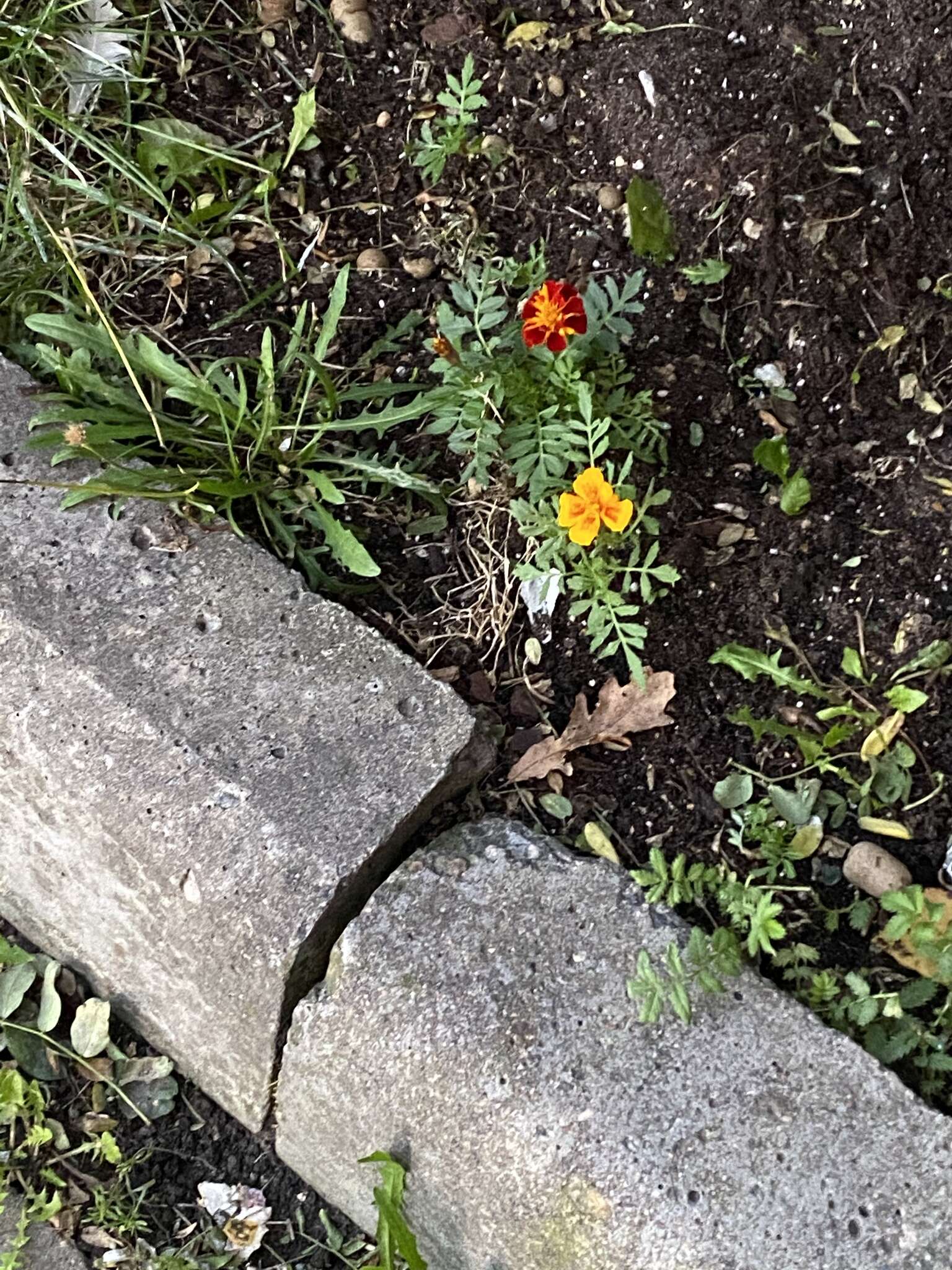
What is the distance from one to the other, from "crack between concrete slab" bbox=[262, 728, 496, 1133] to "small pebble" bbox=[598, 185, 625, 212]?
3.66 feet

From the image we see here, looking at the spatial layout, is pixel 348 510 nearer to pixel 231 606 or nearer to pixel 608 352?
pixel 231 606

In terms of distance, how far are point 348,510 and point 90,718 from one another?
24.3 inches

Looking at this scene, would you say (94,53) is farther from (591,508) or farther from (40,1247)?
(40,1247)

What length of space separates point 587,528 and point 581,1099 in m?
0.85

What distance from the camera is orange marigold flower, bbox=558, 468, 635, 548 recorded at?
1.72 metres

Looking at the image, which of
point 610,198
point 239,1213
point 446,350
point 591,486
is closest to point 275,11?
point 610,198

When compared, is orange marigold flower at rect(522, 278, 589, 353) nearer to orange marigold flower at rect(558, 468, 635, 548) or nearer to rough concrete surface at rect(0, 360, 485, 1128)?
orange marigold flower at rect(558, 468, 635, 548)

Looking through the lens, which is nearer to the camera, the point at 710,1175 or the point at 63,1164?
the point at 710,1175

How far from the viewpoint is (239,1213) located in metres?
1.97

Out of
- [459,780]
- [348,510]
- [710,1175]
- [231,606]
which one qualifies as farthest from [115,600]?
[710,1175]

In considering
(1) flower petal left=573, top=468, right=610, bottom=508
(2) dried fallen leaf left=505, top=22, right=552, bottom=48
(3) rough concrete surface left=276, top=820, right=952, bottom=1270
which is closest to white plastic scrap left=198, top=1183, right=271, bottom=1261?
(3) rough concrete surface left=276, top=820, right=952, bottom=1270

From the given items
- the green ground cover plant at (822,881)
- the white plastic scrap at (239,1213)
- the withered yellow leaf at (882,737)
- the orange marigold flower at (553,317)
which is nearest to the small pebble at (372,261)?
the orange marigold flower at (553,317)

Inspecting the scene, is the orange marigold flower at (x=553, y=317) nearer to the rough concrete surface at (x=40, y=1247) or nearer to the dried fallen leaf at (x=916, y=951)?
the dried fallen leaf at (x=916, y=951)

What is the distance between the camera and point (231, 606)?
191 cm
